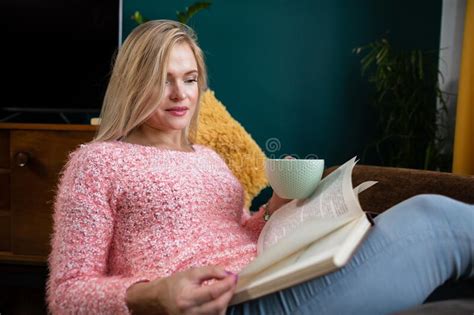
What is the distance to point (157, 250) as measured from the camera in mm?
860

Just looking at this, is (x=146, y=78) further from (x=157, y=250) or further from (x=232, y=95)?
(x=232, y=95)

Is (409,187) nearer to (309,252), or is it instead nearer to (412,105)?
(309,252)

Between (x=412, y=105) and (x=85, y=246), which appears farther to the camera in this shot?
(x=412, y=105)

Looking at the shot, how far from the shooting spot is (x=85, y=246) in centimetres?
78

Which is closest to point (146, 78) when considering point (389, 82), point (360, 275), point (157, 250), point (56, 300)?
point (157, 250)

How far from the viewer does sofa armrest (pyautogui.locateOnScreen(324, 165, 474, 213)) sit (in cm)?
99

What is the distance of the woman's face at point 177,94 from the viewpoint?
3.22 ft

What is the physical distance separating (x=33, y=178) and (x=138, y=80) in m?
1.11

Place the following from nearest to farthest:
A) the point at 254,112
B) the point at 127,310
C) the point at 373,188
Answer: the point at 127,310, the point at 373,188, the point at 254,112

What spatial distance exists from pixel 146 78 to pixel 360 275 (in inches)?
21.0

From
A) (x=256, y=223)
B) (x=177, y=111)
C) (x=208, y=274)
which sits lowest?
(x=256, y=223)

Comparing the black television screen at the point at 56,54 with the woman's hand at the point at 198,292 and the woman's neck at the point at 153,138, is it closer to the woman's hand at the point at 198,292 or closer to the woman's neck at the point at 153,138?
the woman's neck at the point at 153,138

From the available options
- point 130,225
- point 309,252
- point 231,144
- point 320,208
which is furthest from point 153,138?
point 231,144

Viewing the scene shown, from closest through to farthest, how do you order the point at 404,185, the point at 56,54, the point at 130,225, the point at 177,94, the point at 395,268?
the point at 395,268 < the point at 130,225 < the point at 177,94 < the point at 404,185 < the point at 56,54
